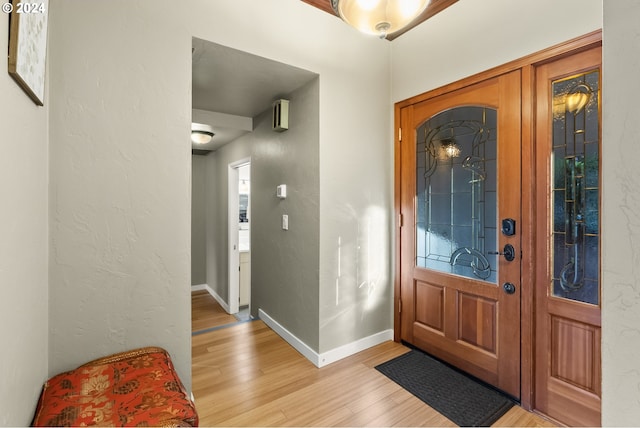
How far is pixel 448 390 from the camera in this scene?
6.77ft

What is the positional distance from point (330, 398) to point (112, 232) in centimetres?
168

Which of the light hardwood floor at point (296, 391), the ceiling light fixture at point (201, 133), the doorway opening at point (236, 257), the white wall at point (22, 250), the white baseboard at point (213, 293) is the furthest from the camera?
the white baseboard at point (213, 293)

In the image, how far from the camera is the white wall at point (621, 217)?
53 centimetres

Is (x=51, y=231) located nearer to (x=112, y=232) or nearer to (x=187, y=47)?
(x=112, y=232)

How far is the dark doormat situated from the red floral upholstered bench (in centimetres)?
151

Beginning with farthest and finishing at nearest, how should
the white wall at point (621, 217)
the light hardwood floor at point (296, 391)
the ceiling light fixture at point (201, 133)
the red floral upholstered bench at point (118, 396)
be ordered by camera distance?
1. the ceiling light fixture at point (201, 133)
2. the light hardwood floor at point (296, 391)
3. the red floral upholstered bench at point (118, 396)
4. the white wall at point (621, 217)

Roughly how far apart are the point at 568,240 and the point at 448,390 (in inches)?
48.6

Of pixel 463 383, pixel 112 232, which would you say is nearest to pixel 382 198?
pixel 463 383

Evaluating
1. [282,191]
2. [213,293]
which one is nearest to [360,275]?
[282,191]

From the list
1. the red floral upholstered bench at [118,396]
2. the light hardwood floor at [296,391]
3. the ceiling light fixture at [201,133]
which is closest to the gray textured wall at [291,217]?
the light hardwood floor at [296,391]

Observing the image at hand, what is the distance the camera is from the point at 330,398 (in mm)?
2008

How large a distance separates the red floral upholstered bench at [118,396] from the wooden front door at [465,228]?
1.90 meters

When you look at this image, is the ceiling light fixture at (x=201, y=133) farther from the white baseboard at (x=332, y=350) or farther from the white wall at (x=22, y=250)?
the white baseboard at (x=332, y=350)

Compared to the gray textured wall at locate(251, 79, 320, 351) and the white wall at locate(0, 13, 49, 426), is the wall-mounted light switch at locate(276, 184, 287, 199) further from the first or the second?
the white wall at locate(0, 13, 49, 426)
